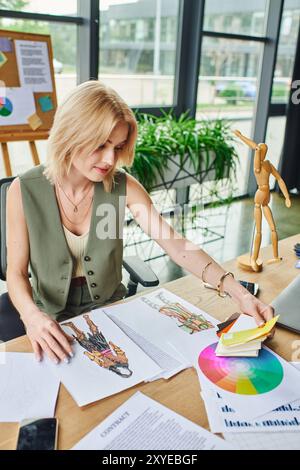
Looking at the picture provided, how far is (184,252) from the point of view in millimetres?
1386

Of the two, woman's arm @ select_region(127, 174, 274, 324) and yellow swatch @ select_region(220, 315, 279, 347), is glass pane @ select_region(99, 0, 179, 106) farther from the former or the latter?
yellow swatch @ select_region(220, 315, 279, 347)

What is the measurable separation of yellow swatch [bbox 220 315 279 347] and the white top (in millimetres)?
546

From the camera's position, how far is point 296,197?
534cm

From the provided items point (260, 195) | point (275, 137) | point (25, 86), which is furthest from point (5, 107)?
point (275, 137)

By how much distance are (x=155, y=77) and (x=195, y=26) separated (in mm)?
551

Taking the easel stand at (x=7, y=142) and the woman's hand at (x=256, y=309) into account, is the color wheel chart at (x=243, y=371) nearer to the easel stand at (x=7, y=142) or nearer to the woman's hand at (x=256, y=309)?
the woman's hand at (x=256, y=309)

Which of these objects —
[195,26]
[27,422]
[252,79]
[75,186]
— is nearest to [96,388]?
[27,422]

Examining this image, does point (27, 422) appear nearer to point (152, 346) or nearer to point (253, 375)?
point (152, 346)

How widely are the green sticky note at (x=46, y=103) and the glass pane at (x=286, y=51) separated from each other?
10.7 ft

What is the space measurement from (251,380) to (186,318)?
285 mm

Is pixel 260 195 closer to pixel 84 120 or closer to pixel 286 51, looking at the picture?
pixel 84 120

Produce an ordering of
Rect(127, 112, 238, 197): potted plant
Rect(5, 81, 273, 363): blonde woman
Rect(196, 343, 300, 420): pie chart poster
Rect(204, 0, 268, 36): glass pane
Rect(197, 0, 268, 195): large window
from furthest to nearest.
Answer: Rect(197, 0, 268, 195): large window
Rect(204, 0, 268, 36): glass pane
Rect(127, 112, 238, 197): potted plant
Rect(5, 81, 273, 363): blonde woman
Rect(196, 343, 300, 420): pie chart poster

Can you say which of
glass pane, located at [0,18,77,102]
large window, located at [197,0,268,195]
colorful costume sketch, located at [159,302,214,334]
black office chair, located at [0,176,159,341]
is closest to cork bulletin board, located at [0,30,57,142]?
glass pane, located at [0,18,77,102]

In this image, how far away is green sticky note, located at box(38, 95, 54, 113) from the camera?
7.90ft
